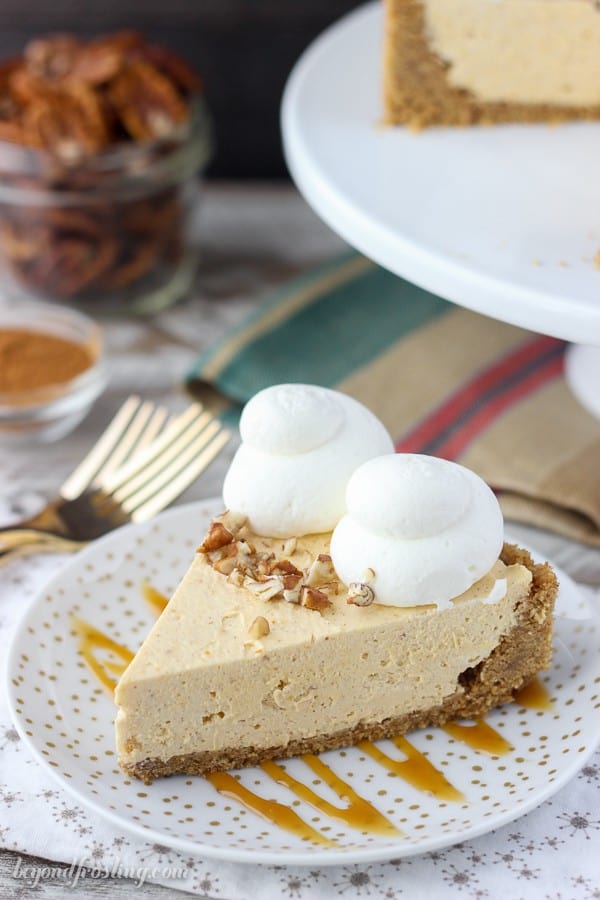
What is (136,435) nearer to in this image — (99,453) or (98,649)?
(99,453)

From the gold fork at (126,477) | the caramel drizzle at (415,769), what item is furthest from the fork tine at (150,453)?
the caramel drizzle at (415,769)

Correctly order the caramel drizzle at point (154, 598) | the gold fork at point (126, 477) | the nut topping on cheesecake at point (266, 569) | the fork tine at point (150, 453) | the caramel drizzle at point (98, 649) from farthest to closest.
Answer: the fork tine at point (150, 453), the gold fork at point (126, 477), the caramel drizzle at point (154, 598), the caramel drizzle at point (98, 649), the nut topping on cheesecake at point (266, 569)

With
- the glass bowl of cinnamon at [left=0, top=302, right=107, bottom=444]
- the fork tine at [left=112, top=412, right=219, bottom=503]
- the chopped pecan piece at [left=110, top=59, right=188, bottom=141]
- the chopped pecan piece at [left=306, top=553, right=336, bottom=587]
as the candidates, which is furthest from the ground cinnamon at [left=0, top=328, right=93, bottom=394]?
the chopped pecan piece at [left=306, top=553, right=336, bottom=587]

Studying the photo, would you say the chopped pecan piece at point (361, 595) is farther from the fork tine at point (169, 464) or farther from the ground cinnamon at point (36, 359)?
the ground cinnamon at point (36, 359)

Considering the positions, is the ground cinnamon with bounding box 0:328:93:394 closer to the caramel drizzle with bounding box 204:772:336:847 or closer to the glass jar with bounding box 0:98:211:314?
the glass jar with bounding box 0:98:211:314

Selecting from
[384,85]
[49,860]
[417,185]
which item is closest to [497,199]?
[417,185]

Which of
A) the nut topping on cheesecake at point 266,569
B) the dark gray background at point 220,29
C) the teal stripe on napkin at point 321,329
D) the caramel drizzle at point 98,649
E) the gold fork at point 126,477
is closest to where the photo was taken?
the nut topping on cheesecake at point 266,569
